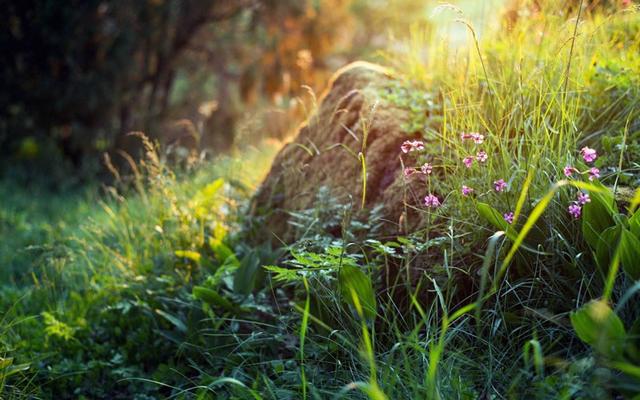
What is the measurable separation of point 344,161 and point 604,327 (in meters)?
1.83

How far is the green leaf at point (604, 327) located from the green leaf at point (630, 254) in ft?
0.96

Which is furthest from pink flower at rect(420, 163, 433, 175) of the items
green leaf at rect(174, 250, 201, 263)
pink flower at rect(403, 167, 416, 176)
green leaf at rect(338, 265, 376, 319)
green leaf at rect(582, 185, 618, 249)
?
green leaf at rect(174, 250, 201, 263)

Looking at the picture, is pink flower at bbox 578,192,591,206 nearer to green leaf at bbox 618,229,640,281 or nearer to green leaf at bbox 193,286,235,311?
green leaf at bbox 618,229,640,281

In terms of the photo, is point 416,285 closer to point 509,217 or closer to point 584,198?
point 509,217

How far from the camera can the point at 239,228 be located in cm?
349

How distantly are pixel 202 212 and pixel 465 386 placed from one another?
2083 mm

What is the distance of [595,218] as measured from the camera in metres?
2.05

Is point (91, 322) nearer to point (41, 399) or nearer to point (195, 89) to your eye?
point (41, 399)

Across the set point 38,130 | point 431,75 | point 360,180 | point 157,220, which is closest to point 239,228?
point 157,220

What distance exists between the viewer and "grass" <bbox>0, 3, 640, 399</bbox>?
1.92 metres

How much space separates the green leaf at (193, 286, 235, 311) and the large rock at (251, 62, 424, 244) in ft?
1.22

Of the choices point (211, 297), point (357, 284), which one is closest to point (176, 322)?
point (211, 297)

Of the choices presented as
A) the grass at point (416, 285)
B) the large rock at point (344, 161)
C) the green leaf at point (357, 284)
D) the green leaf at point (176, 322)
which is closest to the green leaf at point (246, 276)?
the grass at point (416, 285)

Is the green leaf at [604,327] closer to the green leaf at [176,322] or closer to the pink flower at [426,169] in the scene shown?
the pink flower at [426,169]
